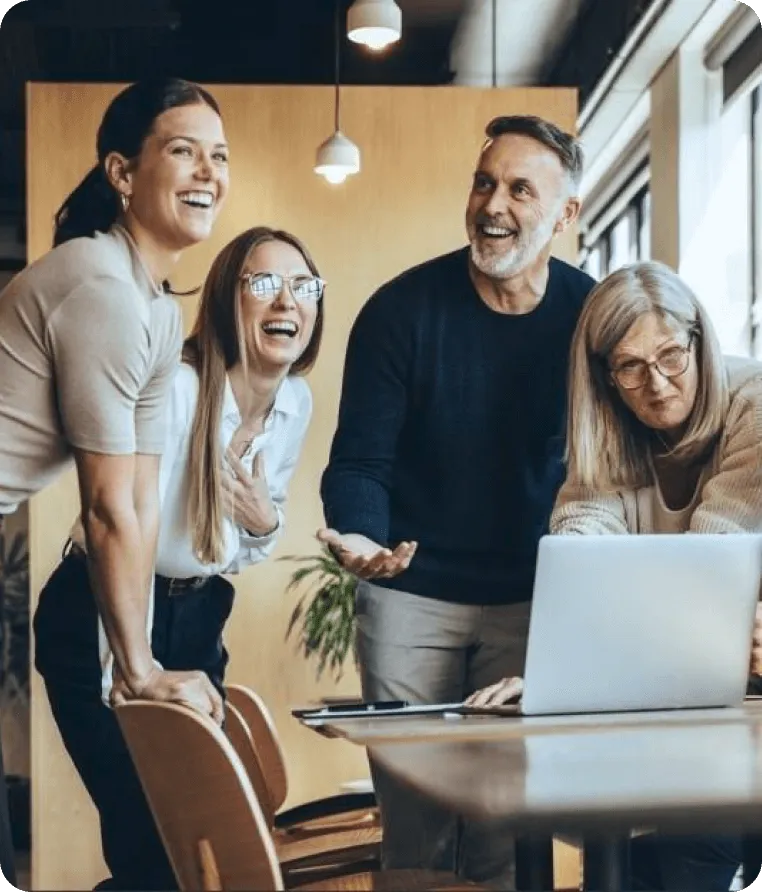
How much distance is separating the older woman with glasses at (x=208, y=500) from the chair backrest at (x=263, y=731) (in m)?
0.05

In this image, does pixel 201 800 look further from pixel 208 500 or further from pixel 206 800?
pixel 208 500

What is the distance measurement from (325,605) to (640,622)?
909 millimetres

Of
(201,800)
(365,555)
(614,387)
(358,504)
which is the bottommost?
(201,800)

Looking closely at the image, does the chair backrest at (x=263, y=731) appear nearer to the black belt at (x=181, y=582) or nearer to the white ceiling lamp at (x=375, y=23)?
the black belt at (x=181, y=582)

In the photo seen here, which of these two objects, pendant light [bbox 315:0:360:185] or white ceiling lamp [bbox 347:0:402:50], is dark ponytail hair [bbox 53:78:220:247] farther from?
white ceiling lamp [bbox 347:0:402:50]

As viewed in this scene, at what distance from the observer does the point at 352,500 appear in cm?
335

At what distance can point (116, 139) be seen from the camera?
3291 mm

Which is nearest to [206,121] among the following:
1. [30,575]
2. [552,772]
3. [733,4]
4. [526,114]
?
[526,114]

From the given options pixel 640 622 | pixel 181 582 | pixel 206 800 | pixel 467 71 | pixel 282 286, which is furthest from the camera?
pixel 467 71

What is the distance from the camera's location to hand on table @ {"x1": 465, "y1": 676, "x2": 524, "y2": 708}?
300cm

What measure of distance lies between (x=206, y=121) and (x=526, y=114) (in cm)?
74

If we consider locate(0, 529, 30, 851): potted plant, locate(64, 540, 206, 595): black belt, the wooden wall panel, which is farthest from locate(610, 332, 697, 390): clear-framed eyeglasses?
locate(0, 529, 30, 851): potted plant

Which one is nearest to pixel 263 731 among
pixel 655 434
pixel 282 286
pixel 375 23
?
pixel 282 286

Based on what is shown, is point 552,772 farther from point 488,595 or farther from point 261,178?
point 261,178
